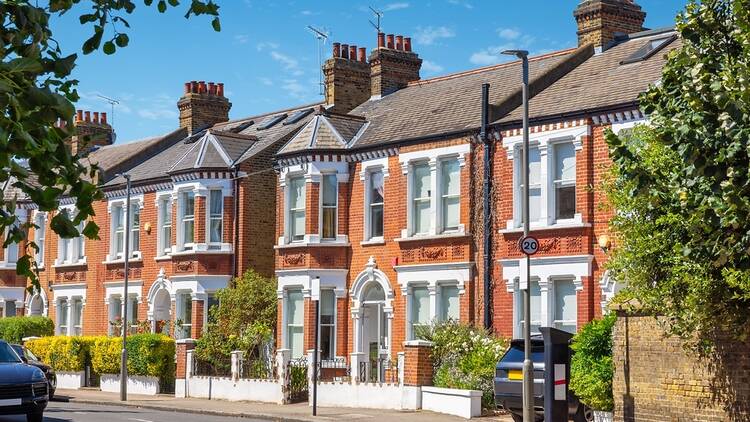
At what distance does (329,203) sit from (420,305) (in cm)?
433

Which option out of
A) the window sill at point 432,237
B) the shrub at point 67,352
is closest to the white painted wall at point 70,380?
the shrub at point 67,352

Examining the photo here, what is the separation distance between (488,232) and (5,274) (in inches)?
1037

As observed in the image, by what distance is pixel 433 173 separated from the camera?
102 feet

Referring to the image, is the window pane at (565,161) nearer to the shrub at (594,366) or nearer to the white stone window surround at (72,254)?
the shrub at (594,366)

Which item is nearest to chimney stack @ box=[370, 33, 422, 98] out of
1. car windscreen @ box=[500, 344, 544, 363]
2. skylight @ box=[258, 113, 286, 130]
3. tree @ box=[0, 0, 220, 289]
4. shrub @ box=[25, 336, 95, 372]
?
skylight @ box=[258, 113, 286, 130]

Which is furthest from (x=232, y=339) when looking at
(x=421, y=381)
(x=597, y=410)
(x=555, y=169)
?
(x=597, y=410)

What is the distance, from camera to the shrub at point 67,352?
40475 mm

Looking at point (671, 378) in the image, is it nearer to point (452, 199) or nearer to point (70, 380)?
point (452, 199)

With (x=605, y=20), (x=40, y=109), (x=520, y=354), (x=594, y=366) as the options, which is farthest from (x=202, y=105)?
(x=40, y=109)

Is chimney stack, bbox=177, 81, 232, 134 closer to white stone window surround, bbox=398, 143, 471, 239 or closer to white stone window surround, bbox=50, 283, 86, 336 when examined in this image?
white stone window surround, bbox=50, 283, 86, 336

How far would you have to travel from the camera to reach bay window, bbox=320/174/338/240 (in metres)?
33.5

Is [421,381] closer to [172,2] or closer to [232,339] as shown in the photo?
[232,339]

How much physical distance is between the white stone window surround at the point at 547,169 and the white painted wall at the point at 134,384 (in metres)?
13.8

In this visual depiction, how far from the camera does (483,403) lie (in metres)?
26.2
